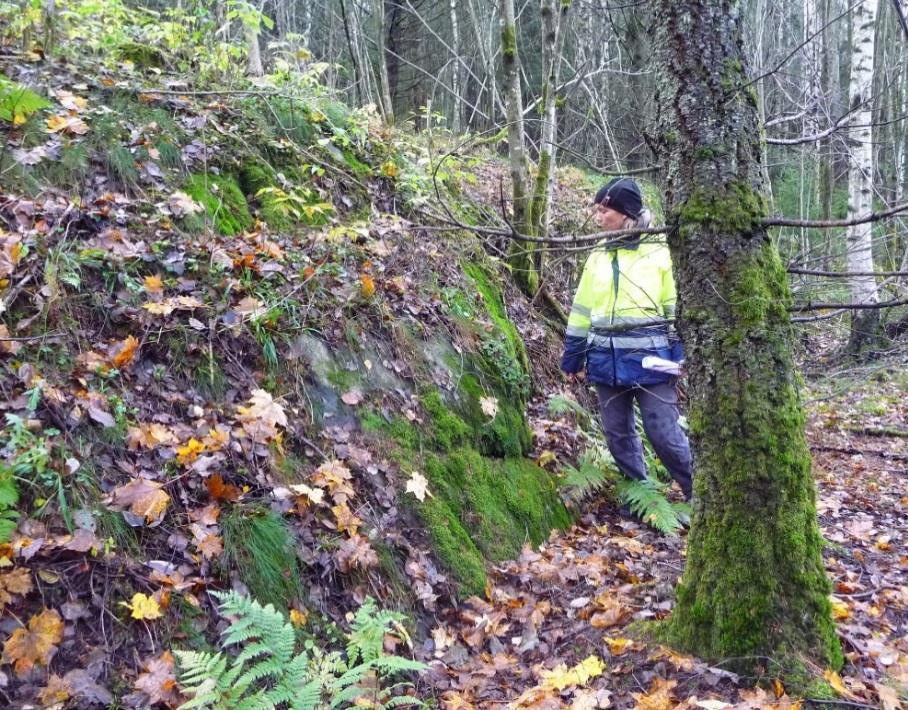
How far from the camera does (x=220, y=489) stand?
3176 mm

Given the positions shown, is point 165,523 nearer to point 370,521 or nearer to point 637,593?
point 370,521

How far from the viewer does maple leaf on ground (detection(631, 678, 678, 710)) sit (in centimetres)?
262

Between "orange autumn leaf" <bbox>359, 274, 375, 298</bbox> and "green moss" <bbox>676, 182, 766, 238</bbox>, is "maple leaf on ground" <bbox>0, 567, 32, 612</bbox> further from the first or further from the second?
"green moss" <bbox>676, 182, 766, 238</bbox>

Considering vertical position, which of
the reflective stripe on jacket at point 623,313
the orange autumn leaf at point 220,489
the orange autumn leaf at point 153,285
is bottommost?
the orange autumn leaf at point 220,489

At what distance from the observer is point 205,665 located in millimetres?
2246

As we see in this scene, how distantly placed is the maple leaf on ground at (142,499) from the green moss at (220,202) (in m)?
2.34

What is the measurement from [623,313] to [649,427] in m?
0.92

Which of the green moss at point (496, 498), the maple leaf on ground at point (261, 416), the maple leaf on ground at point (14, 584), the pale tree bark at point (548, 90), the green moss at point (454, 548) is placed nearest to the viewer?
the maple leaf on ground at point (14, 584)

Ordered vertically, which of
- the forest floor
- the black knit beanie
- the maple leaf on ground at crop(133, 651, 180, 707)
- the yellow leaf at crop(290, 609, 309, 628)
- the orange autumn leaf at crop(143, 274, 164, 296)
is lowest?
the forest floor

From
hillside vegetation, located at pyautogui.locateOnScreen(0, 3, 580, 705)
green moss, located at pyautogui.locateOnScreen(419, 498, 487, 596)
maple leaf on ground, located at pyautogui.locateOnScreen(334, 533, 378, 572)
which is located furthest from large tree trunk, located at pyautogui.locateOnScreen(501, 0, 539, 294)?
maple leaf on ground, located at pyautogui.locateOnScreen(334, 533, 378, 572)

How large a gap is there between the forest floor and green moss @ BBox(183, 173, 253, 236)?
3.21 meters

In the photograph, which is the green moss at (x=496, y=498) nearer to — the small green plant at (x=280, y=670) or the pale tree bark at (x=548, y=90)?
the small green plant at (x=280, y=670)

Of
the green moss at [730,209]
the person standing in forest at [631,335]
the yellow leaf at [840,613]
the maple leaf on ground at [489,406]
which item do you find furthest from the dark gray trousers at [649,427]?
the green moss at [730,209]

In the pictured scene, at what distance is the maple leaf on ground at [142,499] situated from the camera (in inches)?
113
